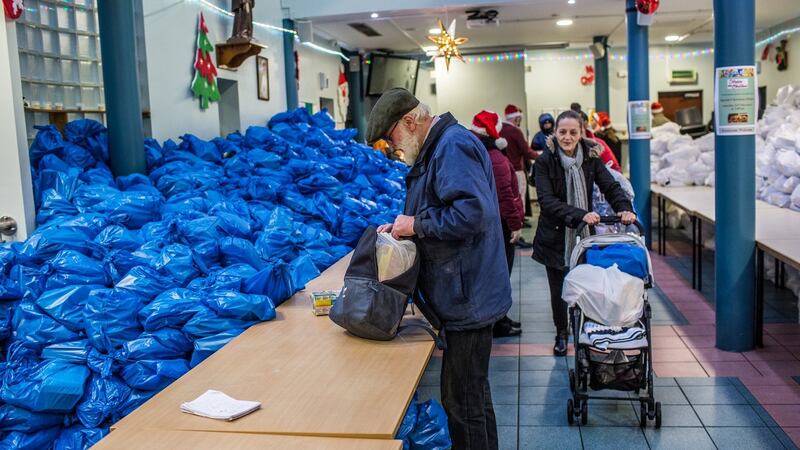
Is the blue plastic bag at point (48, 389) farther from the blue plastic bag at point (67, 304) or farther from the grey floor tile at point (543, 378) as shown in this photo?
the grey floor tile at point (543, 378)

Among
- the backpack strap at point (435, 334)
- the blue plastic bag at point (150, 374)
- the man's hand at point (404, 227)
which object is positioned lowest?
the blue plastic bag at point (150, 374)

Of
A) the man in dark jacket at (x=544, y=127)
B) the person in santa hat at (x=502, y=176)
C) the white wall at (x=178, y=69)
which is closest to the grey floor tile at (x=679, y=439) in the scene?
the person in santa hat at (x=502, y=176)

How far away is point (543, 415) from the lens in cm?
427

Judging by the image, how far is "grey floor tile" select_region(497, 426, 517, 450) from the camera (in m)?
3.87

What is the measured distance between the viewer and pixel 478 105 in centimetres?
1492

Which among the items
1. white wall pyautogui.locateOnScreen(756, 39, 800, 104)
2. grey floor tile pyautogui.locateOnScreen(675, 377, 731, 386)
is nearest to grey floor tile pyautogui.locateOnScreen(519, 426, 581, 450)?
grey floor tile pyautogui.locateOnScreen(675, 377, 731, 386)

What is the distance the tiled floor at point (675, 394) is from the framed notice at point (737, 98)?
58.3 inches

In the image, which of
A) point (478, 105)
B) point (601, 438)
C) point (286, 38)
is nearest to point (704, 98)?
point (478, 105)

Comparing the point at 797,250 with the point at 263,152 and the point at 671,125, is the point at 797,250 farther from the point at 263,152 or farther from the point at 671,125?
the point at 671,125

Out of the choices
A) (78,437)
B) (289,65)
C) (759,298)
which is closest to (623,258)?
(759,298)

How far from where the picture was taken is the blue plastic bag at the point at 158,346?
11.1 feet

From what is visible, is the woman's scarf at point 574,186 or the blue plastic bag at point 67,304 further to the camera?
the woman's scarf at point 574,186

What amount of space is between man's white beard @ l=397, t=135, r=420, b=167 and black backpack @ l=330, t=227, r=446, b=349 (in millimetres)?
307

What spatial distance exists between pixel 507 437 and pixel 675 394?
3.72 feet
